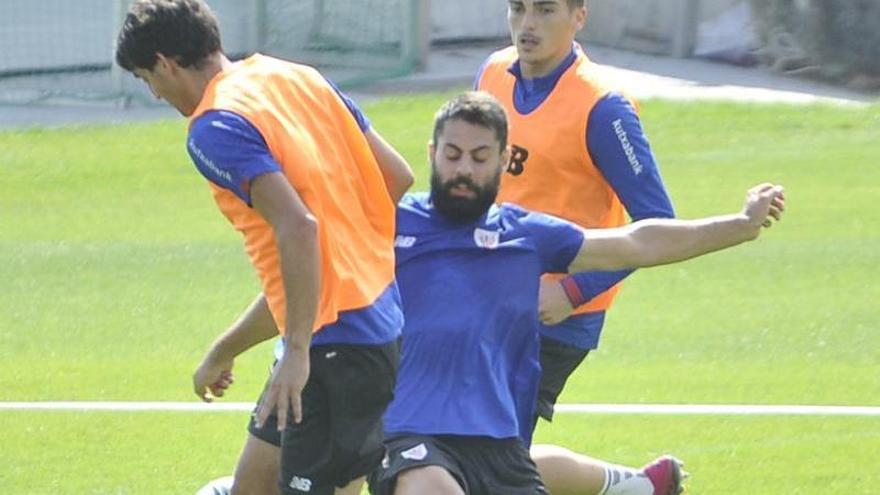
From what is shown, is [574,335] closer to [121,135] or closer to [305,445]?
[305,445]

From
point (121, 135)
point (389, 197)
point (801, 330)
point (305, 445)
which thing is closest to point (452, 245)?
point (389, 197)

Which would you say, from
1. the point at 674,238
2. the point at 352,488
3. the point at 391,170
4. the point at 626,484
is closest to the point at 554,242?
the point at 674,238

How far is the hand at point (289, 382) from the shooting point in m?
6.07

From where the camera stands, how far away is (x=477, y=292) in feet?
22.1

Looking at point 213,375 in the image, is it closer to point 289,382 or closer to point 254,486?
point 254,486

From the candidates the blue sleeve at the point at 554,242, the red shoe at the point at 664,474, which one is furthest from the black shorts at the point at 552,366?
the blue sleeve at the point at 554,242

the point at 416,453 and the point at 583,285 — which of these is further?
the point at 583,285

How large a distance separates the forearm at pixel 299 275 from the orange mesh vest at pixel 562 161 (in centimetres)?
173

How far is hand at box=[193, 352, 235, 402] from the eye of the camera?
283 inches

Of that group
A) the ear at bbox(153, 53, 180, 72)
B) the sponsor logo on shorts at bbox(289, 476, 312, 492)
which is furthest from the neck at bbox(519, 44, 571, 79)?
the sponsor logo on shorts at bbox(289, 476, 312, 492)

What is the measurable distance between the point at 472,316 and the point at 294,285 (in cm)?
80

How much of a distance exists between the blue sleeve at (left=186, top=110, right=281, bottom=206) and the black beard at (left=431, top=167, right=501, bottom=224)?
27.2 inches

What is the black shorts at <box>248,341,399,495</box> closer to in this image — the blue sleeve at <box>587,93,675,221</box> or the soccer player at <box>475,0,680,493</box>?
the soccer player at <box>475,0,680,493</box>

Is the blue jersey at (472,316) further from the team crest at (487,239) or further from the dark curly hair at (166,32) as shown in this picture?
the dark curly hair at (166,32)
